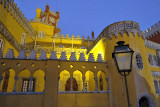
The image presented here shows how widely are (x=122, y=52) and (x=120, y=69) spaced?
0.66m

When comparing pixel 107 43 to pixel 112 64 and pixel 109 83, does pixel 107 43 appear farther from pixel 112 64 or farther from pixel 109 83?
pixel 109 83

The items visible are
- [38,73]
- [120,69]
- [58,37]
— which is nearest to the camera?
[120,69]

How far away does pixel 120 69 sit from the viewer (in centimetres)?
465

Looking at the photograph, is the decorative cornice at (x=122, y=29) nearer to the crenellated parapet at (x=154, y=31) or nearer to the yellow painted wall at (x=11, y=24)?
the yellow painted wall at (x=11, y=24)

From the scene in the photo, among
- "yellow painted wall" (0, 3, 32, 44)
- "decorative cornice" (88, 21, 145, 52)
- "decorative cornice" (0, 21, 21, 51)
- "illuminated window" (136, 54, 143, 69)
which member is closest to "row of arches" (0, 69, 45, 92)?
"decorative cornice" (0, 21, 21, 51)

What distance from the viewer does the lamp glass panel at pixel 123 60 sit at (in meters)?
4.60

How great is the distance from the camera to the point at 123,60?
4664 millimetres

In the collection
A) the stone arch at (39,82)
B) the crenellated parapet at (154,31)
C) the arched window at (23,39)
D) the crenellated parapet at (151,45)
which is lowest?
the stone arch at (39,82)

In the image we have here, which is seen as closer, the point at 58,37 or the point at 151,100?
the point at 151,100

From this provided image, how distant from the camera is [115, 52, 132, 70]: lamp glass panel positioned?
4.60 m

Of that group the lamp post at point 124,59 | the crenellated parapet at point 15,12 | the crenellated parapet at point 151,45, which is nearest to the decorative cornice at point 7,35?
the crenellated parapet at point 15,12

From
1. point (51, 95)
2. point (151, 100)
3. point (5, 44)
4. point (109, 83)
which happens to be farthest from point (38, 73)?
point (151, 100)

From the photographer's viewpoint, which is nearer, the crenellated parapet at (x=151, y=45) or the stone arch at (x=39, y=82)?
the crenellated parapet at (x=151, y=45)

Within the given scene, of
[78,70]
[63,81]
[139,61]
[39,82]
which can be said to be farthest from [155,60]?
[39,82]
